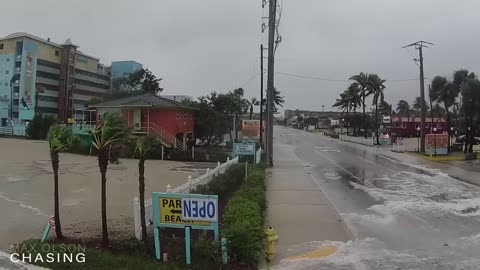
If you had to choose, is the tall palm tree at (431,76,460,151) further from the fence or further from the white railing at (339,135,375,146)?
the fence

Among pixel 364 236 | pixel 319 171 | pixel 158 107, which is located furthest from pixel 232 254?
pixel 158 107

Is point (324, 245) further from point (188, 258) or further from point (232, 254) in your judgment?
point (188, 258)

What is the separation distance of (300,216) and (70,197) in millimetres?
7942

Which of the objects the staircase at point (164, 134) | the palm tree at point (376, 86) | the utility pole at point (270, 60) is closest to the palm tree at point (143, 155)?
the utility pole at point (270, 60)

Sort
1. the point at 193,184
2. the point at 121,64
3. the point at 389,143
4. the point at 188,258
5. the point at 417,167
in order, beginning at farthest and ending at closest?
1. the point at 121,64
2. the point at 389,143
3. the point at 417,167
4. the point at 193,184
5. the point at 188,258

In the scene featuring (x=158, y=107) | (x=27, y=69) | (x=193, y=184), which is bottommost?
(x=193, y=184)

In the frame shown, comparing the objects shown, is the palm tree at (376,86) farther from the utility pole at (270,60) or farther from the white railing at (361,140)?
the utility pole at (270,60)

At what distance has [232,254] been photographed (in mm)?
8188

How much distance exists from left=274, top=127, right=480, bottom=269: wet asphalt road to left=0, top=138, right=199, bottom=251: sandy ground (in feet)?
17.4

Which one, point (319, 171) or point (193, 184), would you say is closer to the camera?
point (193, 184)

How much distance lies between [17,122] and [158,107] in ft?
238

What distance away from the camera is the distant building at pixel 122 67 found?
406 feet

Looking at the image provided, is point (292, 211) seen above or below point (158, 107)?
below

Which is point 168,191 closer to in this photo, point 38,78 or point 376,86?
point 376,86
